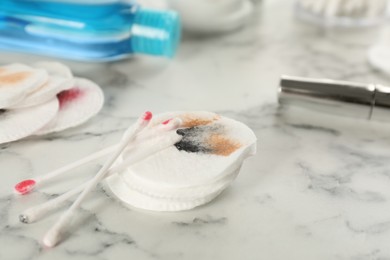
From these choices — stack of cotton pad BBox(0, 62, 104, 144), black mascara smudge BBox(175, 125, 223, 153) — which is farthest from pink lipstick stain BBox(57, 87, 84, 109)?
black mascara smudge BBox(175, 125, 223, 153)

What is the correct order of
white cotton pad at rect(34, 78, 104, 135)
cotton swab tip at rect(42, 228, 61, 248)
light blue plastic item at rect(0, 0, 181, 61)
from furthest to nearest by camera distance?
light blue plastic item at rect(0, 0, 181, 61), white cotton pad at rect(34, 78, 104, 135), cotton swab tip at rect(42, 228, 61, 248)

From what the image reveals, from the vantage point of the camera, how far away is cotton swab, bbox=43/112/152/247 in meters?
0.32

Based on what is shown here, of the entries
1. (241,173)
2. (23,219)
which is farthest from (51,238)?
(241,173)

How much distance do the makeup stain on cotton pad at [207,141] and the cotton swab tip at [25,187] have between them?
10 cm

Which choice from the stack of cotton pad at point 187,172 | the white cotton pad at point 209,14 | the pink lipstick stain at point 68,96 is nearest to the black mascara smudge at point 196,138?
the stack of cotton pad at point 187,172

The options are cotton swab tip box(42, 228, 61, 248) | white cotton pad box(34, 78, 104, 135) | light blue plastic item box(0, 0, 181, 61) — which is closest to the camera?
cotton swab tip box(42, 228, 61, 248)

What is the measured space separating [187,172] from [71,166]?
0.08m

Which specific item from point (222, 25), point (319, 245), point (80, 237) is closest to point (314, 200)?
point (319, 245)

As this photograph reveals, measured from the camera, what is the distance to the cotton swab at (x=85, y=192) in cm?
32

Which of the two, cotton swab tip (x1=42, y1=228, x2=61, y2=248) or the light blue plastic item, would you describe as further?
the light blue plastic item

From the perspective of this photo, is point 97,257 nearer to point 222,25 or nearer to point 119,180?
point 119,180

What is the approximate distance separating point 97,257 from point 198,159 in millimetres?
90

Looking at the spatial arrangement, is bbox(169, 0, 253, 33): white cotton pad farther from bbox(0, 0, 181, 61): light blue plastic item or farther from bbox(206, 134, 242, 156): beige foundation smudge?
bbox(206, 134, 242, 156): beige foundation smudge

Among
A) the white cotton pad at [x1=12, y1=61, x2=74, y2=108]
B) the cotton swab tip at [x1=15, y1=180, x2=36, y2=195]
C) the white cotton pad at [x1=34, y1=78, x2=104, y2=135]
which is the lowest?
the cotton swab tip at [x1=15, y1=180, x2=36, y2=195]
